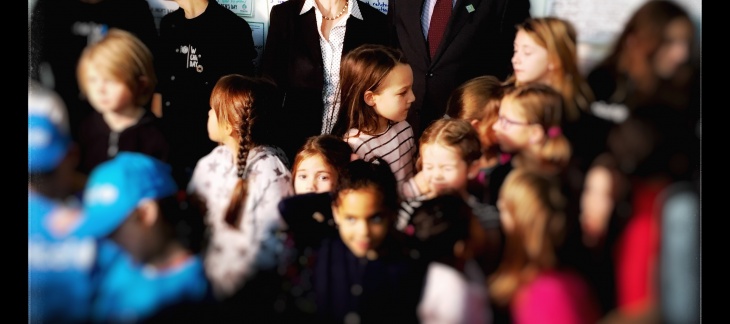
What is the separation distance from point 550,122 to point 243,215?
106cm

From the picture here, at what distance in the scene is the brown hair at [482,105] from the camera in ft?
8.27

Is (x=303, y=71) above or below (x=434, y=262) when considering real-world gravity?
above

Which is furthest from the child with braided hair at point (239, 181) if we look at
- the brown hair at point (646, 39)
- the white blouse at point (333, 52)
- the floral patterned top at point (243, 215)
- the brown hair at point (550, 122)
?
the brown hair at point (646, 39)

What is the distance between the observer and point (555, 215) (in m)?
2.41

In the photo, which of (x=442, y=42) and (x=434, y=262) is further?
(x=442, y=42)

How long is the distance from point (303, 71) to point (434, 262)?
805 mm

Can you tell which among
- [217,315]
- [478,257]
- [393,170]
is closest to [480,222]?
[478,257]

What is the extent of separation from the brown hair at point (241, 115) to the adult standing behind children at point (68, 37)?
12.3 inches

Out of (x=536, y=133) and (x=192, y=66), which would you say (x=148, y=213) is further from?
(x=536, y=133)

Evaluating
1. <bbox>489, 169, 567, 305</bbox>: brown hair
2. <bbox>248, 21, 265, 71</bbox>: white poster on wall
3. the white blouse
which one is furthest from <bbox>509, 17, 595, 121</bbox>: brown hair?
<bbox>248, 21, 265, 71</bbox>: white poster on wall

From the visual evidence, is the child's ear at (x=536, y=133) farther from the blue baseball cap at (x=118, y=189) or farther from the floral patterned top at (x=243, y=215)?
the blue baseball cap at (x=118, y=189)

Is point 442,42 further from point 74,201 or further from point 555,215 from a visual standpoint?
point 74,201

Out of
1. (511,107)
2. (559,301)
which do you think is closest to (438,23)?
(511,107)

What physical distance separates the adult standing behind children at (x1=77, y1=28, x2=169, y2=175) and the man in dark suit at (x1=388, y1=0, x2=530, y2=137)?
0.88 meters
